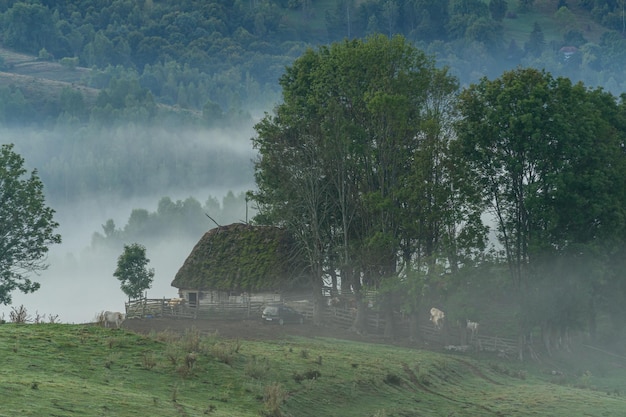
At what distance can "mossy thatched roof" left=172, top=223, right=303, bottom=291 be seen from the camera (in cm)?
8731

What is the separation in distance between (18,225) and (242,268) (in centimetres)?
1902

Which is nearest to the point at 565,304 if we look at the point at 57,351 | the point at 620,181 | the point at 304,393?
the point at 620,181

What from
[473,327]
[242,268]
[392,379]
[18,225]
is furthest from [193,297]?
[392,379]

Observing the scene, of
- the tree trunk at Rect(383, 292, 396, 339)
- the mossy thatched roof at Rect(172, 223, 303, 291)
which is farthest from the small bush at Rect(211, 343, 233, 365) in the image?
the mossy thatched roof at Rect(172, 223, 303, 291)

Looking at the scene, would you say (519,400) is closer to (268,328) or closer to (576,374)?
(576,374)

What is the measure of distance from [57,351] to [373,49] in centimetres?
4223

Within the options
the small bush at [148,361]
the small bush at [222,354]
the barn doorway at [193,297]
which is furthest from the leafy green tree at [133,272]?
the small bush at [148,361]

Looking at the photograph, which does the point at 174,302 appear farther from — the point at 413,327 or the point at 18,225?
the point at 413,327

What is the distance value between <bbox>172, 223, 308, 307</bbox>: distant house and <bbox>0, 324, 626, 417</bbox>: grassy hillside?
2599 centimetres

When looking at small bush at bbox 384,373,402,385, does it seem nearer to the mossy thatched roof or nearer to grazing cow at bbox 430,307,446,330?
grazing cow at bbox 430,307,446,330

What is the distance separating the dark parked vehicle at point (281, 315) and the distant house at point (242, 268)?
403cm

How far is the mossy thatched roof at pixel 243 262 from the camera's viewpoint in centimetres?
8731

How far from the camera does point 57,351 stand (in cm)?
4191

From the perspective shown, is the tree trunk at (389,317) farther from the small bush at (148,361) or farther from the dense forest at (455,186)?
the small bush at (148,361)
